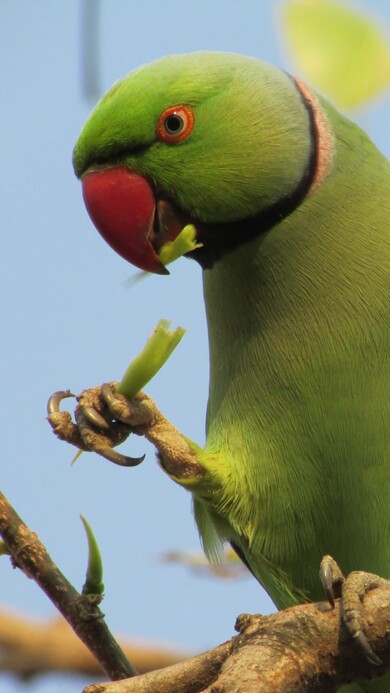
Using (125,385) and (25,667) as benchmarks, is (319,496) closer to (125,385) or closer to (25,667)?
(125,385)

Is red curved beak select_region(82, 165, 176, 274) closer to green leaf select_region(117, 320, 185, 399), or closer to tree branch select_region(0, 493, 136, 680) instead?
green leaf select_region(117, 320, 185, 399)

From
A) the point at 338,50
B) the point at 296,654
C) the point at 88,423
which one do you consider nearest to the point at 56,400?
the point at 88,423

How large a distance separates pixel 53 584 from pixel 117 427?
536 millimetres

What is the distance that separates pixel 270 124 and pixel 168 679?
4.72 ft

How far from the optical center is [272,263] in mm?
2508

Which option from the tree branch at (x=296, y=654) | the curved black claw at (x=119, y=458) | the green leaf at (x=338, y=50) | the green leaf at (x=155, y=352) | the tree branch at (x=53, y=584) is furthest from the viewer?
the green leaf at (x=338, y=50)

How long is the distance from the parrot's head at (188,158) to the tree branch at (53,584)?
85 centimetres

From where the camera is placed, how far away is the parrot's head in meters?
2.48

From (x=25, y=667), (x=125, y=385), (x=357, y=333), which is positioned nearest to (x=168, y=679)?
(x=125, y=385)

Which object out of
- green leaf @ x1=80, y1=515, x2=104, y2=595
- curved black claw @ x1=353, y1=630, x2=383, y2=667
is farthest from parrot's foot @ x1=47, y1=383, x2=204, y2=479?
curved black claw @ x1=353, y1=630, x2=383, y2=667

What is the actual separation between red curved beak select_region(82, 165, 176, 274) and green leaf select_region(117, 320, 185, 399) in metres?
0.45

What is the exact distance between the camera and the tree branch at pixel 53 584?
1968 mm

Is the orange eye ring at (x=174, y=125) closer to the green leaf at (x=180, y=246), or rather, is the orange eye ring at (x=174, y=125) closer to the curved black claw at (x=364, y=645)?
the green leaf at (x=180, y=246)

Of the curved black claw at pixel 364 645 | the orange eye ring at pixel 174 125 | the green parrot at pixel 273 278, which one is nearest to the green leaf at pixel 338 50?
the green parrot at pixel 273 278
